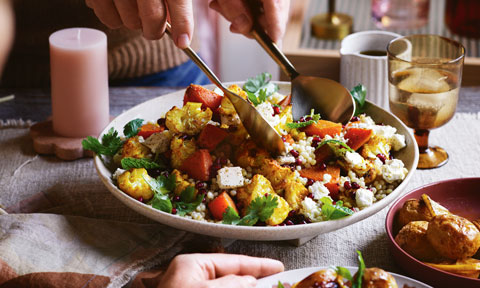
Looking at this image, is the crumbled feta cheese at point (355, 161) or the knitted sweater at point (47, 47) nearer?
the crumbled feta cheese at point (355, 161)

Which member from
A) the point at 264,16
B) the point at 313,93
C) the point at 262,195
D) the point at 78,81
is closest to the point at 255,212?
the point at 262,195

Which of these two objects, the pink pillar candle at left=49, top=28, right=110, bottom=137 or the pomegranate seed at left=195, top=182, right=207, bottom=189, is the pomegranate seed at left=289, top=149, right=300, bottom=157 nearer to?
the pomegranate seed at left=195, top=182, right=207, bottom=189

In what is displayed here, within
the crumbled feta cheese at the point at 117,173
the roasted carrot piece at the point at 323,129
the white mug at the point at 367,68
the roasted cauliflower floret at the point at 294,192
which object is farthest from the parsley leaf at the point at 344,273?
the white mug at the point at 367,68

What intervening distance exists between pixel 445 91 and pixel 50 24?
140 centimetres

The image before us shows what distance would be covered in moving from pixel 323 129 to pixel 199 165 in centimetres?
32

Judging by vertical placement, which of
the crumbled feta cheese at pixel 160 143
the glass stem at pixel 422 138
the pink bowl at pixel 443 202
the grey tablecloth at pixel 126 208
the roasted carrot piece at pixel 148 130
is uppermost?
the crumbled feta cheese at pixel 160 143

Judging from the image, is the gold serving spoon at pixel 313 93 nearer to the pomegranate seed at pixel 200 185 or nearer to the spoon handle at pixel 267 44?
the spoon handle at pixel 267 44

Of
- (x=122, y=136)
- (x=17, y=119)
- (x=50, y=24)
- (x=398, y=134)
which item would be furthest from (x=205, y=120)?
(x=50, y=24)

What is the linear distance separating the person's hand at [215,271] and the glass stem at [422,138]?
2.43 ft

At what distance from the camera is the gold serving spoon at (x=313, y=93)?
1.63 m

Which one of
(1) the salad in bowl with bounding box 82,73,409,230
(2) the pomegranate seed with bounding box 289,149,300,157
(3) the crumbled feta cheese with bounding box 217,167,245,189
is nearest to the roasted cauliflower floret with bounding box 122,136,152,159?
(1) the salad in bowl with bounding box 82,73,409,230

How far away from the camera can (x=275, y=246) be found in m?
1.44

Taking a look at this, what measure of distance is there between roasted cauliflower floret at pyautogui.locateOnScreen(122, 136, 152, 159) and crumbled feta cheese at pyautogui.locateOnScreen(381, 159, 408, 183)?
56cm

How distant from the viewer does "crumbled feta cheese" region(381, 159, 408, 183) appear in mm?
1420
